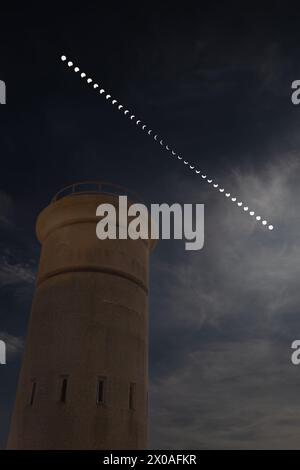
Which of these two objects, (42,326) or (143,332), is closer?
(42,326)

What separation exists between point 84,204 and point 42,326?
6.48m

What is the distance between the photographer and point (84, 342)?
19.9 m

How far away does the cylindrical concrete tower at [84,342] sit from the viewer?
18.7m

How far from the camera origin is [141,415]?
67.4 feet

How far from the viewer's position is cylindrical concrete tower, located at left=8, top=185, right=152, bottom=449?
18.7 m
